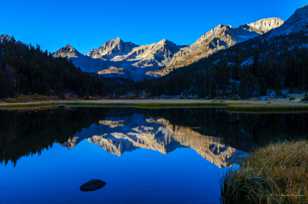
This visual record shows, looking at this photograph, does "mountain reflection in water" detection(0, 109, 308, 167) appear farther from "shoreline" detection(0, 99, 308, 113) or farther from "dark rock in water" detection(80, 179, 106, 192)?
"shoreline" detection(0, 99, 308, 113)

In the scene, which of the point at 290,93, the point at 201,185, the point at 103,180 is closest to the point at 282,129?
the point at 201,185

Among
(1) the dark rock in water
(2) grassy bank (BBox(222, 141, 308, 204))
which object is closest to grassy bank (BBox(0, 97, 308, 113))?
(2) grassy bank (BBox(222, 141, 308, 204))

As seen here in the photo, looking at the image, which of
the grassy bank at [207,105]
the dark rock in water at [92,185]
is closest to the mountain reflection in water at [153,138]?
the dark rock in water at [92,185]

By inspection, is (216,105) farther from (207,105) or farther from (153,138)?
(153,138)

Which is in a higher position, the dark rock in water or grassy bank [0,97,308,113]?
grassy bank [0,97,308,113]

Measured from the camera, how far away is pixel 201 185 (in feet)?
63.4

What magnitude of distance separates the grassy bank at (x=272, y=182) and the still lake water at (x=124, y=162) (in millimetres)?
1430

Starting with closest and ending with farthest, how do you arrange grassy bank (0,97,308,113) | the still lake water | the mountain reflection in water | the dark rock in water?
the still lake water
the dark rock in water
the mountain reflection in water
grassy bank (0,97,308,113)

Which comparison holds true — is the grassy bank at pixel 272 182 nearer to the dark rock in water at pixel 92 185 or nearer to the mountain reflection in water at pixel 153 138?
the mountain reflection in water at pixel 153 138

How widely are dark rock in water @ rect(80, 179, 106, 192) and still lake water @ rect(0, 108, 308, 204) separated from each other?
387 millimetres

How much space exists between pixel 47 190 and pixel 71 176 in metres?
3.60

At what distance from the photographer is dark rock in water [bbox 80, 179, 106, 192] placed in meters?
18.1

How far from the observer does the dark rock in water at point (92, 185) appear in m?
18.1

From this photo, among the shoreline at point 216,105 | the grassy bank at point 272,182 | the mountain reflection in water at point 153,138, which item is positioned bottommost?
the mountain reflection in water at point 153,138
